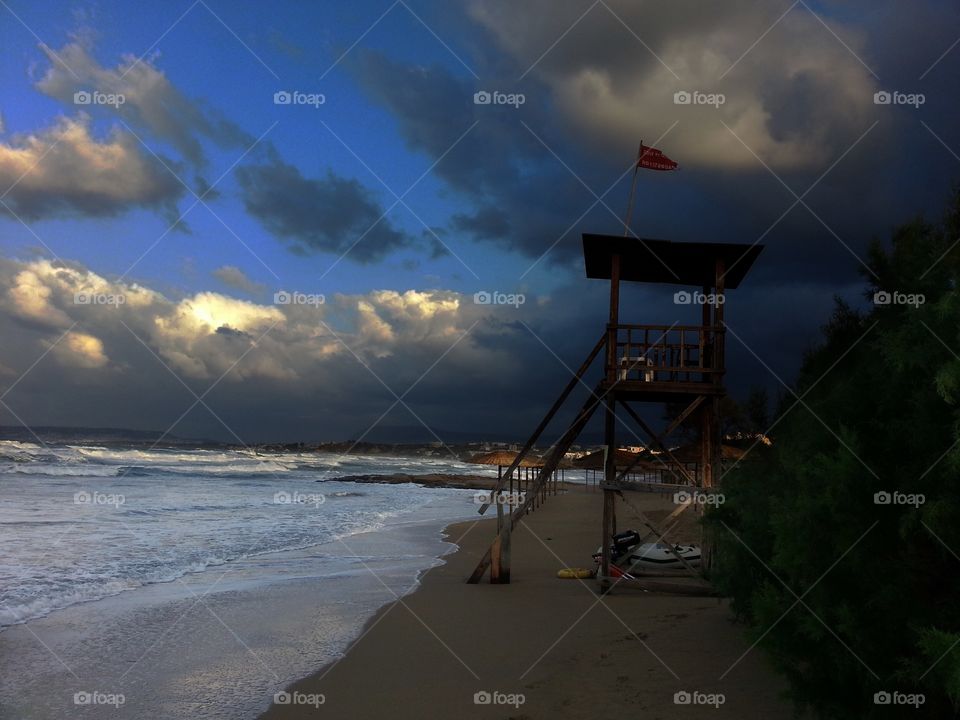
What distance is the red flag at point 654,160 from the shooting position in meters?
16.1

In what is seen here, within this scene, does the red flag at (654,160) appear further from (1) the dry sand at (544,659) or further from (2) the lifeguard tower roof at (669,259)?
(1) the dry sand at (544,659)

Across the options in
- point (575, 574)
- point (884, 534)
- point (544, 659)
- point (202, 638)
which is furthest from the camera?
point (575, 574)

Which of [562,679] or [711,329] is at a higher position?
[711,329]

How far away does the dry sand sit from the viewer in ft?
26.0

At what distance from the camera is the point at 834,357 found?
9469 millimetres

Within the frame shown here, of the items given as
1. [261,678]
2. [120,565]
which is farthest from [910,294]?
[120,565]

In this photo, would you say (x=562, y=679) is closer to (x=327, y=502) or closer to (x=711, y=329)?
(x=711, y=329)

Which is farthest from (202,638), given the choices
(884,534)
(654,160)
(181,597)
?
(654,160)

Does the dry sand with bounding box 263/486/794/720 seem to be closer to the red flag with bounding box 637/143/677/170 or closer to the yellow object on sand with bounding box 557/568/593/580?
the yellow object on sand with bounding box 557/568/593/580

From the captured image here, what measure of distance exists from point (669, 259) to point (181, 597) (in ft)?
35.9

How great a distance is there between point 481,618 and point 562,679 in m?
3.87

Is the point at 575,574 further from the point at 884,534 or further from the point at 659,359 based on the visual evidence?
the point at 884,534

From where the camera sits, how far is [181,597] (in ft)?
48.2

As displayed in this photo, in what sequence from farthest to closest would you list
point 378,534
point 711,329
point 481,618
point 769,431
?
point 378,534 → point 711,329 → point 481,618 → point 769,431
